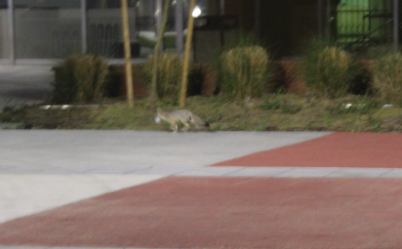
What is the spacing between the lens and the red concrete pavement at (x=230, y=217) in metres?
6.66

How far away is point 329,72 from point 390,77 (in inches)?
46.7

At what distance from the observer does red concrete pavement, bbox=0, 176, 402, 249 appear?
6660 millimetres

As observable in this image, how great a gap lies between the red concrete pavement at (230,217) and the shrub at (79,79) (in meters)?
7.28

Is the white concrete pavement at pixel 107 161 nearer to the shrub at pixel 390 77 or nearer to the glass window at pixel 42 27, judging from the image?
the shrub at pixel 390 77

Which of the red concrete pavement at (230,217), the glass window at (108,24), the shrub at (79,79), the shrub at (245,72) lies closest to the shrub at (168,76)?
the shrub at (245,72)

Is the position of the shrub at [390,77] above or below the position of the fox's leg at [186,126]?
above

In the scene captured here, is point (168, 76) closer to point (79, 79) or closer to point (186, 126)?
point (79, 79)

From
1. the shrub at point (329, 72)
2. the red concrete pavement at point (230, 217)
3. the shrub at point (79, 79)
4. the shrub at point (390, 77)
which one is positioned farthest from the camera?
the shrub at point (79, 79)

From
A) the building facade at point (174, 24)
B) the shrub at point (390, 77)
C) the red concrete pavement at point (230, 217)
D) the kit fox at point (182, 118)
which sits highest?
the building facade at point (174, 24)

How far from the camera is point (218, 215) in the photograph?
24.7ft

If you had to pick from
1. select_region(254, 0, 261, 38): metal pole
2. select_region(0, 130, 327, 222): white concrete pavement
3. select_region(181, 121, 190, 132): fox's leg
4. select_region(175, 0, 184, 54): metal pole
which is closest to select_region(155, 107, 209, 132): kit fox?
select_region(181, 121, 190, 132): fox's leg

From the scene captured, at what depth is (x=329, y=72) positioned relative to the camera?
15297 mm

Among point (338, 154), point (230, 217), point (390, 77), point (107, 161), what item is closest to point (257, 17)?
point (390, 77)

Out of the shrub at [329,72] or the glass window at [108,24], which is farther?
the glass window at [108,24]
